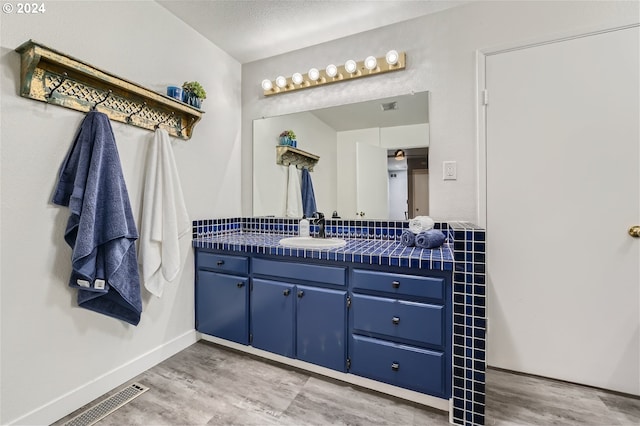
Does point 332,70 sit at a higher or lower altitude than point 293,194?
higher

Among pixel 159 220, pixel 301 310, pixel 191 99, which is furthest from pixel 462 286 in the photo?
pixel 191 99

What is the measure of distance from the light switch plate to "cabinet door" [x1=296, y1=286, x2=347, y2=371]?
1.09 meters

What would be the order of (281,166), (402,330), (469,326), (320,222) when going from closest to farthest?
(469,326)
(402,330)
(320,222)
(281,166)

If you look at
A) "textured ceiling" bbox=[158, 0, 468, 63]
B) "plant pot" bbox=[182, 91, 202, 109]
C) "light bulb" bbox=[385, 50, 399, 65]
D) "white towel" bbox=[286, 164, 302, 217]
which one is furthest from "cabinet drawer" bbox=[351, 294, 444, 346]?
"textured ceiling" bbox=[158, 0, 468, 63]

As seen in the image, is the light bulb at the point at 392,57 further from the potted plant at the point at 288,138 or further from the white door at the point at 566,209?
the potted plant at the point at 288,138

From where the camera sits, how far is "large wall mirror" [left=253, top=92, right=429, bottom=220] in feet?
6.70

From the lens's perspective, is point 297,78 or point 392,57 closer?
point 392,57

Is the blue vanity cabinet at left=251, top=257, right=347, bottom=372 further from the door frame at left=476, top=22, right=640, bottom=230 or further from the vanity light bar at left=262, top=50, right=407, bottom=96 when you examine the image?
the vanity light bar at left=262, top=50, right=407, bottom=96

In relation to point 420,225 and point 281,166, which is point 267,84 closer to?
point 281,166

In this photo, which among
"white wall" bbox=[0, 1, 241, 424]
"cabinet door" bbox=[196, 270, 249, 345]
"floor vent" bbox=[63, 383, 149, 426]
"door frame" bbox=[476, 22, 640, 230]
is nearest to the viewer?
"white wall" bbox=[0, 1, 241, 424]

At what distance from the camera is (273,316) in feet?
6.12

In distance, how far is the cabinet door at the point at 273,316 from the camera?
181 cm

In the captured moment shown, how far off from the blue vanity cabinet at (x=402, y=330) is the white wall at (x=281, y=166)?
3.00 ft

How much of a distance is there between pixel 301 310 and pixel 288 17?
2.03 meters
